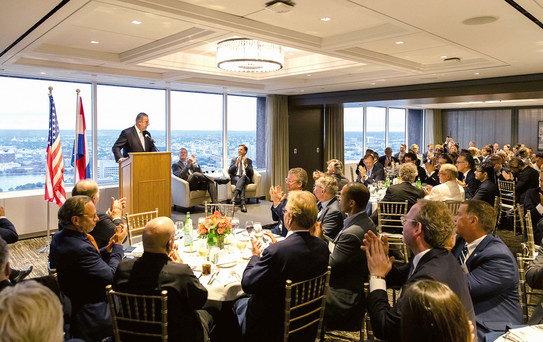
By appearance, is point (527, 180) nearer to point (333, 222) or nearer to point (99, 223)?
A: point (333, 222)

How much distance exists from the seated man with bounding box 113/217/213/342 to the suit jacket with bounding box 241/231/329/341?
14.3 inches

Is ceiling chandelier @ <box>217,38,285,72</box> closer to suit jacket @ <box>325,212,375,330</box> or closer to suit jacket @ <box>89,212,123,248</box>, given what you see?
suit jacket @ <box>89,212,123,248</box>

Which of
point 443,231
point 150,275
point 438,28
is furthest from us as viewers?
point 438,28

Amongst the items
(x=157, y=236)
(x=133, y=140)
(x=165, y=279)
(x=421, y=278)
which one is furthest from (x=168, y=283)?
(x=133, y=140)

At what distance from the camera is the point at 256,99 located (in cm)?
1161

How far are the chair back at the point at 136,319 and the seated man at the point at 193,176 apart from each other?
641 centimetres

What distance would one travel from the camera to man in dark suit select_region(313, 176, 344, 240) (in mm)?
4086

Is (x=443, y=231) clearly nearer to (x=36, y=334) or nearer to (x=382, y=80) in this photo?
(x=36, y=334)

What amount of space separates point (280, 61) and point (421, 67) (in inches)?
111

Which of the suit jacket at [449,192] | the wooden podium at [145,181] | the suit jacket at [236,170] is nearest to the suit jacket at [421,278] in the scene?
the suit jacket at [449,192]

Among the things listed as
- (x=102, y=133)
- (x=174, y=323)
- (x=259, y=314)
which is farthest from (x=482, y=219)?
(x=102, y=133)

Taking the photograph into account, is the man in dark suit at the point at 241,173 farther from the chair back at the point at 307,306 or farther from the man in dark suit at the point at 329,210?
the chair back at the point at 307,306

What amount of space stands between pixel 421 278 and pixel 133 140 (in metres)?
5.51

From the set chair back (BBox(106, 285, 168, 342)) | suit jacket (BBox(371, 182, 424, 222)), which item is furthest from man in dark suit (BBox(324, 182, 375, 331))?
suit jacket (BBox(371, 182, 424, 222))
